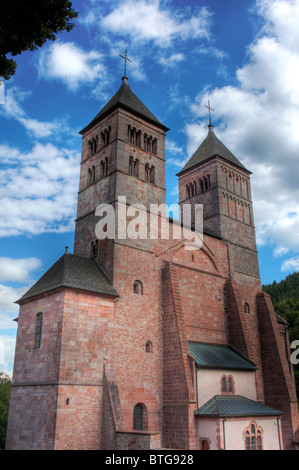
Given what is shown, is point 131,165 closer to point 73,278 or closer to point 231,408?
point 73,278

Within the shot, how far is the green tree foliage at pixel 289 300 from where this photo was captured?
55.9 metres

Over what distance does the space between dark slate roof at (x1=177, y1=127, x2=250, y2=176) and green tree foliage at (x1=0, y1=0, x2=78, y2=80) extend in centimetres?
2601

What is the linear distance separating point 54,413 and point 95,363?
10.7ft

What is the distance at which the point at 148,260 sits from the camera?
26.8 metres

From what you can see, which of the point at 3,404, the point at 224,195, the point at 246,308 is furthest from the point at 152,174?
the point at 3,404

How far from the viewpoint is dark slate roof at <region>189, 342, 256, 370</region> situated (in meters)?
25.2

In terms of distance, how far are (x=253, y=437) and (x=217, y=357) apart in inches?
210

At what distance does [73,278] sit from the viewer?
22.4 meters

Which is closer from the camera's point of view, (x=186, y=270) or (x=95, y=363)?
(x=95, y=363)

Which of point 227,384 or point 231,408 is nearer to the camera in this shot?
point 231,408

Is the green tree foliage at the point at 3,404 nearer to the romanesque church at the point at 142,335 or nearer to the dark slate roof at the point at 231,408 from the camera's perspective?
the romanesque church at the point at 142,335

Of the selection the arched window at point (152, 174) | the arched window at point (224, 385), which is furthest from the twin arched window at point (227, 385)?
the arched window at point (152, 174)
